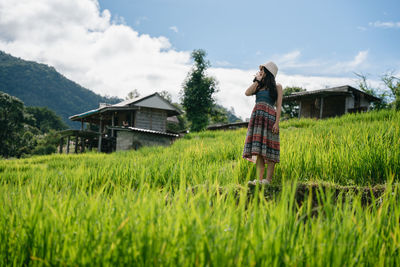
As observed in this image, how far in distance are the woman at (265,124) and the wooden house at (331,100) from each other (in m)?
15.6

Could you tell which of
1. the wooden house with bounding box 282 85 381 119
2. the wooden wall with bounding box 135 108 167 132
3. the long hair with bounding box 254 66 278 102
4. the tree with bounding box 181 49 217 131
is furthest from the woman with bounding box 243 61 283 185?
the tree with bounding box 181 49 217 131

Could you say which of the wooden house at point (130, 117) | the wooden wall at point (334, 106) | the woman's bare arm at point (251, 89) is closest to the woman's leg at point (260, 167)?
the woman's bare arm at point (251, 89)

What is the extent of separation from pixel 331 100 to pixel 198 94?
16024 millimetres

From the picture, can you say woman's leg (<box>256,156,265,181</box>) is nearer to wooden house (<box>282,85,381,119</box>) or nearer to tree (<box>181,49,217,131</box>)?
wooden house (<box>282,85,381,119</box>)

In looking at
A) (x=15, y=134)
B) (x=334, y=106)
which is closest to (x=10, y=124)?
(x=15, y=134)

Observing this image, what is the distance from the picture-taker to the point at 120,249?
3.57 feet

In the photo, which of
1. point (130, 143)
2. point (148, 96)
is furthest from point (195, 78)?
point (130, 143)

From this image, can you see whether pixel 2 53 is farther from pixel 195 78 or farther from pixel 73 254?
pixel 73 254

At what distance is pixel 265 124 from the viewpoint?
3258 millimetres

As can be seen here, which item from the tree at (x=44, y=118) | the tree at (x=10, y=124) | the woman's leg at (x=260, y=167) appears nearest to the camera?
the woman's leg at (x=260, y=167)

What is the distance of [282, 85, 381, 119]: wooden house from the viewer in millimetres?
17062

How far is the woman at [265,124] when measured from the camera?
10.3 feet

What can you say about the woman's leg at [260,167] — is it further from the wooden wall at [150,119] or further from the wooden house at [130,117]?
the wooden wall at [150,119]

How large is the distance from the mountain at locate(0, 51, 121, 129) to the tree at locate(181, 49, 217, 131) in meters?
80.5
